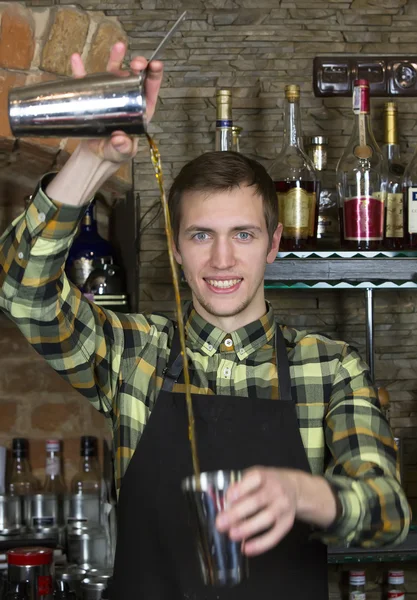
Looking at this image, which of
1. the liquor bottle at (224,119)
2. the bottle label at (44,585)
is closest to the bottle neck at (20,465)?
the bottle label at (44,585)

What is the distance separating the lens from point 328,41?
2434mm

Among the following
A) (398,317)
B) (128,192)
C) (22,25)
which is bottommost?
(398,317)

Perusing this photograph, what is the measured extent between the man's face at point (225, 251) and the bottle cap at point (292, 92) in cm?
63

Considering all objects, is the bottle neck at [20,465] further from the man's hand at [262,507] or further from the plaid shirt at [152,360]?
the man's hand at [262,507]

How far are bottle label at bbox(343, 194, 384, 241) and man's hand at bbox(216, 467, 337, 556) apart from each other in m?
1.07

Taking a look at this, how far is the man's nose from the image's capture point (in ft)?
5.00

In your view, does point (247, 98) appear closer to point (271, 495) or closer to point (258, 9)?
point (258, 9)

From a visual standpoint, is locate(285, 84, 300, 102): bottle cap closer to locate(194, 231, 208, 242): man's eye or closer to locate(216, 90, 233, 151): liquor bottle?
locate(216, 90, 233, 151): liquor bottle

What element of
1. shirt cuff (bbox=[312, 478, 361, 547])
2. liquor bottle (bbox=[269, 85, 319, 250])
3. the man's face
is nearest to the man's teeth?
the man's face

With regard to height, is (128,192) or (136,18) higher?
(136,18)

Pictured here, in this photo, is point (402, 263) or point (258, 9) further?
point (258, 9)

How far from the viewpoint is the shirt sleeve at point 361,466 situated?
Result: 3.96 ft

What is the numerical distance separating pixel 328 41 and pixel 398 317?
2.24ft

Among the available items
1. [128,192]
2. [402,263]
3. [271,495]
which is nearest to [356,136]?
[402,263]
